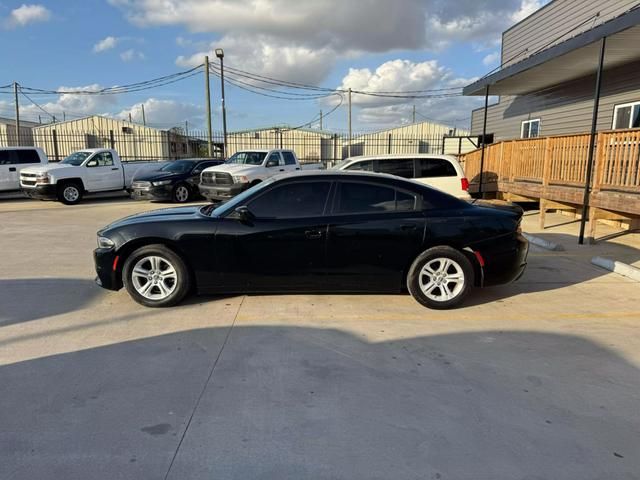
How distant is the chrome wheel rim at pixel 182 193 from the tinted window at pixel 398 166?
8185 mm

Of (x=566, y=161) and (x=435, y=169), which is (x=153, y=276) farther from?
(x=566, y=161)

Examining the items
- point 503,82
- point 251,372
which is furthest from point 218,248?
point 503,82

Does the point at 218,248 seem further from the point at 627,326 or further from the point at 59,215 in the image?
the point at 59,215

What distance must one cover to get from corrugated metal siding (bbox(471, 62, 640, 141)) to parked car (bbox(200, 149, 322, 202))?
29.7 feet

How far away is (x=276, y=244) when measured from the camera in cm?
493

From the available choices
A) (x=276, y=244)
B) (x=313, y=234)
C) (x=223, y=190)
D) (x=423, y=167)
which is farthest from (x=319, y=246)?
(x=223, y=190)

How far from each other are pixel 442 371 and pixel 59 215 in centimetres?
1226

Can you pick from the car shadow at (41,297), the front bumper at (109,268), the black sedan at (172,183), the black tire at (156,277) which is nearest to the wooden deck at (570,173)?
the black tire at (156,277)

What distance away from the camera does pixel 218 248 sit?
16.1 feet

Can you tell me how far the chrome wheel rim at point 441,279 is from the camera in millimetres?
5035

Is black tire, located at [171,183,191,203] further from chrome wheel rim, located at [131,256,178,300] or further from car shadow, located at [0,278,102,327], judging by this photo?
chrome wheel rim, located at [131,256,178,300]

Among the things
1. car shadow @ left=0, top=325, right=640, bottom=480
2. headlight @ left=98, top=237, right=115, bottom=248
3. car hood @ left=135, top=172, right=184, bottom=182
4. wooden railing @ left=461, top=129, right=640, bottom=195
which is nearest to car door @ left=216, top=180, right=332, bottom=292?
car shadow @ left=0, top=325, right=640, bottom=480

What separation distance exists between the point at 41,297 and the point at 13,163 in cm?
1317

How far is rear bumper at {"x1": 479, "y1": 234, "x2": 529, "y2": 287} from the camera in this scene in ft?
16.7
